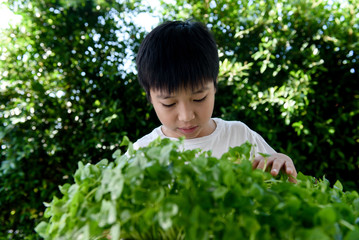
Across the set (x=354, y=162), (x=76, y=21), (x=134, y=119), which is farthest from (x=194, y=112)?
(x=354, y=162)

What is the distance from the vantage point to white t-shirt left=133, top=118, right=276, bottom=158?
4.26 feet

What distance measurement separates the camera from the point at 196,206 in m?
0.37

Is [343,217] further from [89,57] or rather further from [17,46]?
[17,46]

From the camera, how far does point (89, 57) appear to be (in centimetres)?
186

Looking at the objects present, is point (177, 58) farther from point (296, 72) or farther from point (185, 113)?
point (296, 72)

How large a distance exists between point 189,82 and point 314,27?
1278mm

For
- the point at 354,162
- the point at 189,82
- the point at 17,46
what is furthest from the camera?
the point at 354,162

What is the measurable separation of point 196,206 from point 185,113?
57cm

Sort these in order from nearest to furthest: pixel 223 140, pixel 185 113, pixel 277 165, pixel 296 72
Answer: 1. pixel 277 165
2. pixel 185 113
3. pixel 223 140
4. pixel 296 72

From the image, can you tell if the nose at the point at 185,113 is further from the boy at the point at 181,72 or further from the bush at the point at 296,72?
the bush at the point at 296,72

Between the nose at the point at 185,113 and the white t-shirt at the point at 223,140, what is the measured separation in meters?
0.35

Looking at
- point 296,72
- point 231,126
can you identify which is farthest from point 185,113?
point 296,72

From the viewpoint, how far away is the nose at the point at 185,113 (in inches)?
36.7

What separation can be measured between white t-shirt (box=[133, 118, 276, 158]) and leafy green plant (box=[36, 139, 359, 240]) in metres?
0.83
